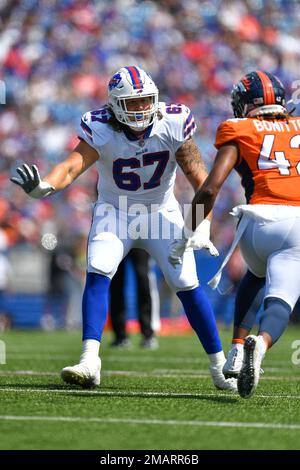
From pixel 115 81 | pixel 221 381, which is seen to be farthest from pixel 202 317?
pixel 115 81

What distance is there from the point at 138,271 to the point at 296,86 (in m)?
5.77

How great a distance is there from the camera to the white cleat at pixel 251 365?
3705mm

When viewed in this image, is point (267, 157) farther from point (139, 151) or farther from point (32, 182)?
point (32, 182)

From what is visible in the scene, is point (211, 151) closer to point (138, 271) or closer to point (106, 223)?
point (138, 271)

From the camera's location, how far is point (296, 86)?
13.1 metres

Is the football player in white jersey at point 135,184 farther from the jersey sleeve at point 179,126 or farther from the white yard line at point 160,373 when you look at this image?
the white yard line at point 160,373

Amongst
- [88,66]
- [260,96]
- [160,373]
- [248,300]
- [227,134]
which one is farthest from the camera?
[88,66]

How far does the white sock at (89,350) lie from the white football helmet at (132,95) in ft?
3.58

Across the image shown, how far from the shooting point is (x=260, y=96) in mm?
4297

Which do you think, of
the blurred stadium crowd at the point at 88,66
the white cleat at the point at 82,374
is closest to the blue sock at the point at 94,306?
the white cleat at the point at 82,374

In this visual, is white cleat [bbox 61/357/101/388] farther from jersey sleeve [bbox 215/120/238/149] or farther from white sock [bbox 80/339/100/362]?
jersey sleeve [bbox 215/120/238/149]

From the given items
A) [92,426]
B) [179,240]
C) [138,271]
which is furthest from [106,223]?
[138,271]

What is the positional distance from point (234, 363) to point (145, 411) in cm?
98

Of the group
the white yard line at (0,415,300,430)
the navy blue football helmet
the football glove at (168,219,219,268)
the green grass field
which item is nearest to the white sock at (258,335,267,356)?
the green grass field
